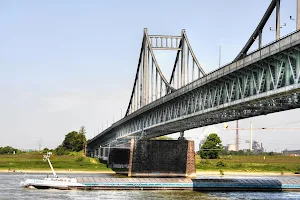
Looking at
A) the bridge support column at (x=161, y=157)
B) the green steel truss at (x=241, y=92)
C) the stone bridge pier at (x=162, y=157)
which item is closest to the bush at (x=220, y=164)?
the stone bridge pier at (x=162, y=157)

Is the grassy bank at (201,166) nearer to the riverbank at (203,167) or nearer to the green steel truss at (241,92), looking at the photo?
the riverbank at (203,167)

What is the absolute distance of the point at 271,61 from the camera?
45750 millimetres

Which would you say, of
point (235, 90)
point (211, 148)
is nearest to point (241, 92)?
point (235, 90)

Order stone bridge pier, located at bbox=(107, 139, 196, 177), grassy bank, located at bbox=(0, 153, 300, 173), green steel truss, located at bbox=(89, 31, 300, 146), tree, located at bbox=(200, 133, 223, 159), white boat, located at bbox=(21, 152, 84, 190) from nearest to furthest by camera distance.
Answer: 1. green steel truss, located at bbox=(89, 31, 300, 146)
2. white boat, located at bbox=(21, 152, 84, 190)
3. stone bridge pier, located at bbox=(107, 139, 196, 177)
4. grassy bank, located at bbox=(0, 153, 300, 173)
5. tree, located at bbox=(200, 133, 223, 159)

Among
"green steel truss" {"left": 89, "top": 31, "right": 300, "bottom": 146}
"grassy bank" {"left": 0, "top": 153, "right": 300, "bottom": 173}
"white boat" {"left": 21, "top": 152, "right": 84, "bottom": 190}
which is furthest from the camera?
"grassy bank" {"left": 0, "top": 153, "right": 300, "bottom": 173}

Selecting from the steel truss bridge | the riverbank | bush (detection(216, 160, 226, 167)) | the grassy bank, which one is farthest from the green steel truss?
bush (detection(216, 160, 226, 167))

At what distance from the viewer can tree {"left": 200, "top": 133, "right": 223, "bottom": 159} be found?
173 m

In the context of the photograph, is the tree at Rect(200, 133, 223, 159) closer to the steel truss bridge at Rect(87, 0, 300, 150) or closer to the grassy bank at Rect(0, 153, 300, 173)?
the grassy bank at Rect(0, 153, 300, 173)

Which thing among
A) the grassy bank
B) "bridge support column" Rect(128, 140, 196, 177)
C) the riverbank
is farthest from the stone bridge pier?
the grassy bank

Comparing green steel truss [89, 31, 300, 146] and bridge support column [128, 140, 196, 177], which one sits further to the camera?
bridge support column [128, 140, 196, 177]

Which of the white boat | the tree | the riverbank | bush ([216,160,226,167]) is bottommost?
the white boat

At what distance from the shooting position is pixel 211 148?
176750 mm

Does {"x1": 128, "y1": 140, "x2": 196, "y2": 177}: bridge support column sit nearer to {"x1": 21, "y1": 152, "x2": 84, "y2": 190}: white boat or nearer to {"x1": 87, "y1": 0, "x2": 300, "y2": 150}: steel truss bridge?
{"x1": 87, "y1": 0, "x2": 300, "y2": 150}: steel truss bridge

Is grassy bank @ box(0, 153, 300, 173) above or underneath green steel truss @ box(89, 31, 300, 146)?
underneath
